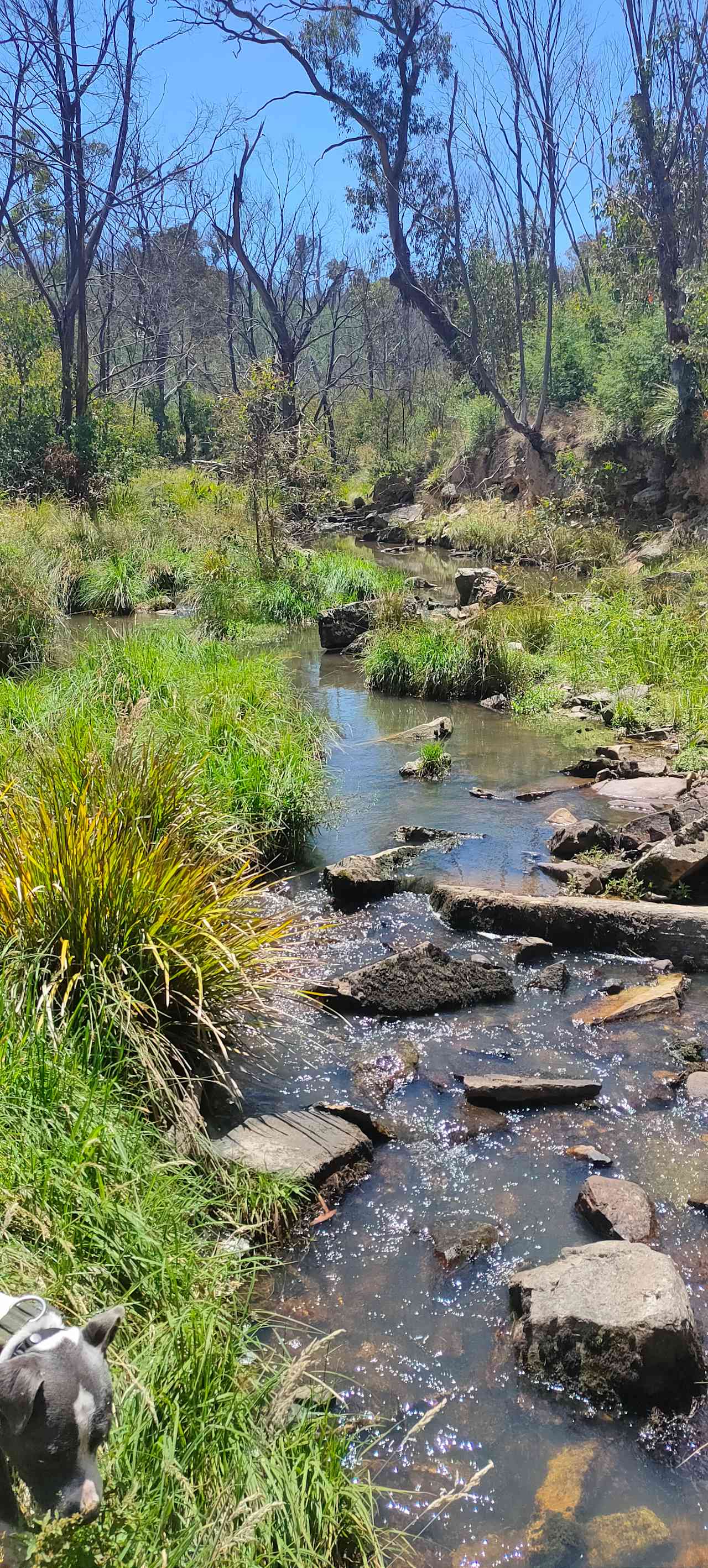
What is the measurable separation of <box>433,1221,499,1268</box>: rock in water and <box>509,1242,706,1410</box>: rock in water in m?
0.30

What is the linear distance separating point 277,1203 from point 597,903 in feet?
9.24

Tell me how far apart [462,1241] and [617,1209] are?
1.69 feet

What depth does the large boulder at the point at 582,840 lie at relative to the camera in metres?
6.47

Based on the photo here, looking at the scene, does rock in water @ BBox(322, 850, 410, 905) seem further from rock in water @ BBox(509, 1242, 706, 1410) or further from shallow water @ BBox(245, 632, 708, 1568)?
rock in water @ BBox(509, 1242, 706, 1410)

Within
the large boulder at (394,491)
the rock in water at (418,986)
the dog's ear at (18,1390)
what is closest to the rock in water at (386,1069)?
the rock in water at (418,986)

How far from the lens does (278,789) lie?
6512 millimetres

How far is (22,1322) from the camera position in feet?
4.06

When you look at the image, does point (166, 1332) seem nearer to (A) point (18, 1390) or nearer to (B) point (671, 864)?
(A) point (18, 1390)

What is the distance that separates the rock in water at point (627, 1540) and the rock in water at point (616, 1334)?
310 mm

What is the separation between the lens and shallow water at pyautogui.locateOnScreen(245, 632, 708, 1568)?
2418mm

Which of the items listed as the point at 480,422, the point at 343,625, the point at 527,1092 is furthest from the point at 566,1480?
the point at 480,422

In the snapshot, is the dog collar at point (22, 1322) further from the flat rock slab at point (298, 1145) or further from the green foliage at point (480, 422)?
the green foliage at point (480, 422)

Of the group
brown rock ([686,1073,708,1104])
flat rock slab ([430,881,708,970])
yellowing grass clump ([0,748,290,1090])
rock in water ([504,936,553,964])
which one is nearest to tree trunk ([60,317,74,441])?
flat rock slab ([430,881,708,970])

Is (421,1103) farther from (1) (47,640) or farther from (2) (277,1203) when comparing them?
(1) (47,640)
